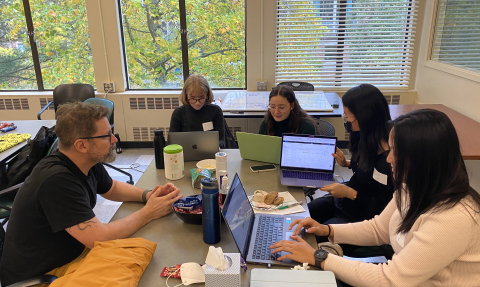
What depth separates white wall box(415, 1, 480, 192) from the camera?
10.2 feet

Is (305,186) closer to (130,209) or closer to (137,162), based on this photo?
(130,209)

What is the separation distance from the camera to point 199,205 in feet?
5.16

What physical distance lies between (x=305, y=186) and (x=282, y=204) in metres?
0.25

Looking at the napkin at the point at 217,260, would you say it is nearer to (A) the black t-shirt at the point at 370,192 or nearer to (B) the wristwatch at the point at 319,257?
(B) the wristwatch at the point at 319,257

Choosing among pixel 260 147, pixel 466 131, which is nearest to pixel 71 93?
pixel 260 147

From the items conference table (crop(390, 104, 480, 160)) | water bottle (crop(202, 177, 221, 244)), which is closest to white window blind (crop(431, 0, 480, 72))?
conference table (crop(390, 104, 480, 160))

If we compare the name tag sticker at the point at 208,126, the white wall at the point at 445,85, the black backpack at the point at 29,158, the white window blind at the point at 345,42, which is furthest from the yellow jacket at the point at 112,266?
the white window blind at the point at 345,42

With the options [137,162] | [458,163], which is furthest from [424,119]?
[137,162]

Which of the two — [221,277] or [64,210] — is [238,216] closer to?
[221,277]

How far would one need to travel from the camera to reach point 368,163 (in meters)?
1.98

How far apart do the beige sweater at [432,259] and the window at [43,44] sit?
459 centimetres

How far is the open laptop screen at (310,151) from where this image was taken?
6.88 feet

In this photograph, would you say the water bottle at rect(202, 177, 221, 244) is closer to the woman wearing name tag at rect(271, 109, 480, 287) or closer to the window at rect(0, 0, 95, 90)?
the woman wearing name tag at rect(271, 109, 480, 287)

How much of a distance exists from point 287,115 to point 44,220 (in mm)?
1811
